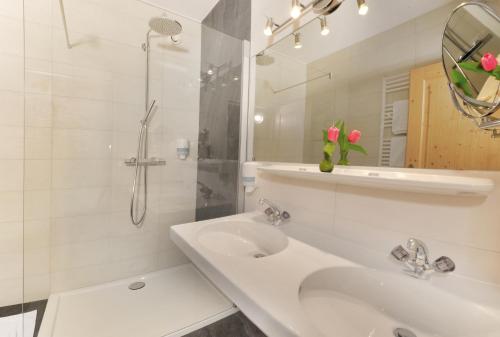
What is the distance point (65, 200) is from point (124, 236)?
467 millimetres

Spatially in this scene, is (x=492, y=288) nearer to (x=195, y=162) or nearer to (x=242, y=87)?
(x=242, y=87)

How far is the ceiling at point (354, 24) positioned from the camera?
30.3 inches

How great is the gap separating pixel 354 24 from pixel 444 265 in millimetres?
966

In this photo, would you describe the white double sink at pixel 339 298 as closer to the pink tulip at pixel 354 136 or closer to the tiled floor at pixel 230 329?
the pink tulip at pixel 354 136

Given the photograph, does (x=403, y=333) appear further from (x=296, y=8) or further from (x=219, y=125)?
(x=219, y=125)

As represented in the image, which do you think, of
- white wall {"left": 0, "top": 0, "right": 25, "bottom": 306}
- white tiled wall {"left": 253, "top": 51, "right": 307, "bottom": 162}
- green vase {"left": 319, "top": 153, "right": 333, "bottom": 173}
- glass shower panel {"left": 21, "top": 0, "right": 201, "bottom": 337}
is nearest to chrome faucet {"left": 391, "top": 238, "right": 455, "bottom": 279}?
green vase {"left": 319, "top": 153, "right": 333, "bottom": 173}

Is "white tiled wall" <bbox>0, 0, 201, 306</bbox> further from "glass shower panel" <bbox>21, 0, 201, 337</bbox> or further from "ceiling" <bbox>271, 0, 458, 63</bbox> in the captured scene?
"ceiling" <bbox>271, 0, 458, 63</bbox>

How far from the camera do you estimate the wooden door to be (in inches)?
24.6

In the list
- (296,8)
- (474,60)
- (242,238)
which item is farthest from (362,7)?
(242,238)

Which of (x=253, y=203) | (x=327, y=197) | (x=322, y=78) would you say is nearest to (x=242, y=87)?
(x=322, y=78)

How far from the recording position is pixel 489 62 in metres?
0.54

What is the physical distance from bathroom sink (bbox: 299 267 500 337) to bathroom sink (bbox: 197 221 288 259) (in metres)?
0.33

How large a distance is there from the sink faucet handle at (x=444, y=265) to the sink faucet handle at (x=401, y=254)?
7 centimetres

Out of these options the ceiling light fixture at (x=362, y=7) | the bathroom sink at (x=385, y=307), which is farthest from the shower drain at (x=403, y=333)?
the ceiling light fixture at (x=362, y=7)
